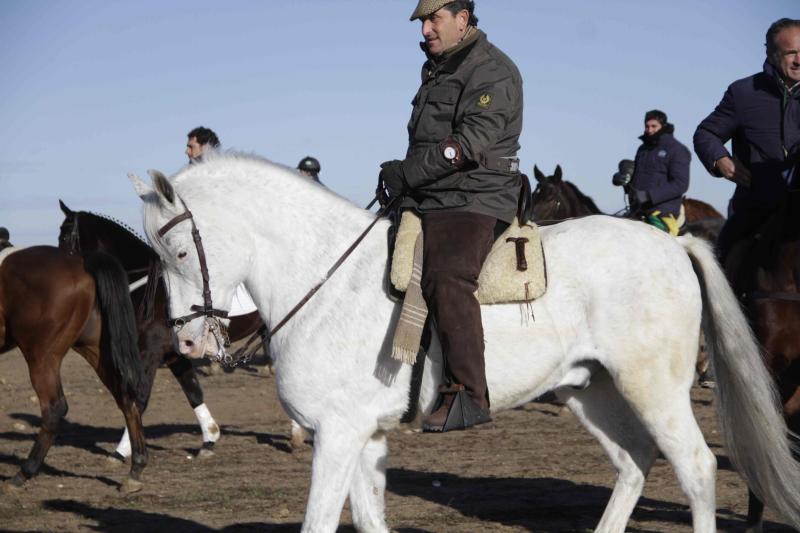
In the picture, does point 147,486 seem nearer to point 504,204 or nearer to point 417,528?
point 417,528

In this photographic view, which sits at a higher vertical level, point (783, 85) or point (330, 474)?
point (783, 85)

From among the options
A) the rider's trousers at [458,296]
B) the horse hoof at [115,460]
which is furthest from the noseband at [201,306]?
the horse hoof at [115,460]

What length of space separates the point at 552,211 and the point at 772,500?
329 inches

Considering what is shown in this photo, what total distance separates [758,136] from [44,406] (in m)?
6.27

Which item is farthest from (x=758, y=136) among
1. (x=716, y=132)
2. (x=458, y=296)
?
(x=458, y=296)

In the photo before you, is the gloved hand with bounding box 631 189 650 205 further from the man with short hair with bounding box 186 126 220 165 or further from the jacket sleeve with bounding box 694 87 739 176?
the jacket sleeve with bounding box 694 87 739 176

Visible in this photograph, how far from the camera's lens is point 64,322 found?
362 inches

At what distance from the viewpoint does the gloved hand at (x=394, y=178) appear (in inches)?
209

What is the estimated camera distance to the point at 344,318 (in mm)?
5215

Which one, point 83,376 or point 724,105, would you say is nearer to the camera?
point 724,105

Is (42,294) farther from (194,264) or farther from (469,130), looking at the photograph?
(469,130)

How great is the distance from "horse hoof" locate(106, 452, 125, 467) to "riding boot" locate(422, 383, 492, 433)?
5707mm

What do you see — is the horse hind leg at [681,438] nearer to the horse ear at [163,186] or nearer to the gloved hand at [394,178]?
the gloved hand at [394,178]

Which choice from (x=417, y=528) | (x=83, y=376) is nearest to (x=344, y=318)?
(x=417, y=528)
